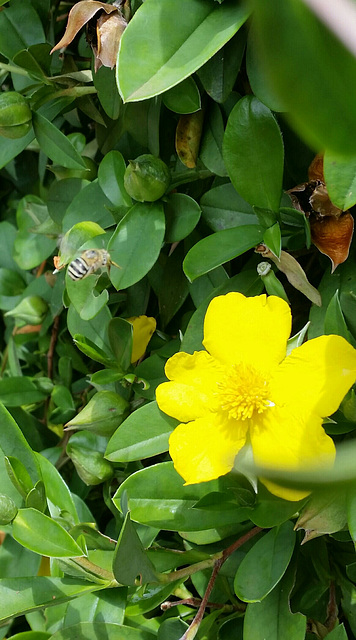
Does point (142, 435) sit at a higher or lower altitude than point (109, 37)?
lower

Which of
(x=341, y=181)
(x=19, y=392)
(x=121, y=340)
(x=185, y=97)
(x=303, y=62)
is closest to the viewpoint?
(x=303, y=62)

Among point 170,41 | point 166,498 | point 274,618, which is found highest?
point 170,41

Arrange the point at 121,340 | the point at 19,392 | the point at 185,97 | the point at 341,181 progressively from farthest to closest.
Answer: the point at 19,392 → the point at 121,340 → the point at 185,97 → the point at 341,181

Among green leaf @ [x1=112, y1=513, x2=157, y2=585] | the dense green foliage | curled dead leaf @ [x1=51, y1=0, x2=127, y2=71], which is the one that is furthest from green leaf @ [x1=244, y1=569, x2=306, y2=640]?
curled dead leaf @ [x1=51, y1=0, x2=127, y2=71]

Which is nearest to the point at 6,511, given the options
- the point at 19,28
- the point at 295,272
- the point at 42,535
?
the point at 42,535

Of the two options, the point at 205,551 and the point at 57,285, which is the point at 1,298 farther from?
the point at 205,551

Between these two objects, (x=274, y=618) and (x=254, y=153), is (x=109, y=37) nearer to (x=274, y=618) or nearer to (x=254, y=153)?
(x=254, y=153)

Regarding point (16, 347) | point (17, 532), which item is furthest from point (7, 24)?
point (17, 532)
